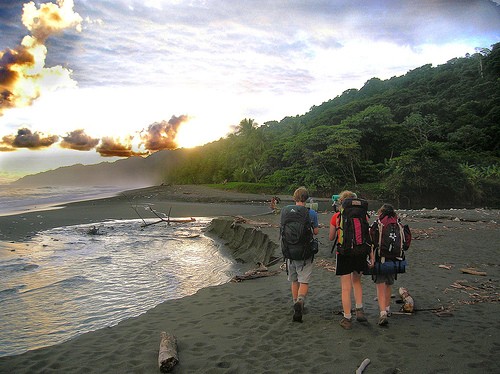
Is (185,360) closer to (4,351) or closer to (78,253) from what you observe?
(4,351)

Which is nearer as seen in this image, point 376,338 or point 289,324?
point 376,338

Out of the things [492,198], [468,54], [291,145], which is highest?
[468,54]

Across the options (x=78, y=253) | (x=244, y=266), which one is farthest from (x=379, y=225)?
(x=78, y=253)

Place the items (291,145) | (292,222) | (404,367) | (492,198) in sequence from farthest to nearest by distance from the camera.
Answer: (291,145), (492,198), (292,222), (404,367)

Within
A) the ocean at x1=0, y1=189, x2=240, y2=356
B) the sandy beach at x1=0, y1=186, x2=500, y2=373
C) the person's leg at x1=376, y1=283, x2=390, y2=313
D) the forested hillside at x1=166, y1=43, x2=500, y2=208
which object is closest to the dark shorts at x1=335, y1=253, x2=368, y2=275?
the person's leg at x1=376, y1=283, x2=390, y2=313

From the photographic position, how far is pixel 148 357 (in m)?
4.60

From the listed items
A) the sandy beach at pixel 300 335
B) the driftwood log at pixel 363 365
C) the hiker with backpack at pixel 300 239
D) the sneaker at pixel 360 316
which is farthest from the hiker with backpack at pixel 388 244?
the driftwood log at pixel 363 365

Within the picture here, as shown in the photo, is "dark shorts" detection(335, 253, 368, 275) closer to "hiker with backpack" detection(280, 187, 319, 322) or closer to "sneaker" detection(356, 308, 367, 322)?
"hiker with backpack" detection(280, 187, 319, 322)

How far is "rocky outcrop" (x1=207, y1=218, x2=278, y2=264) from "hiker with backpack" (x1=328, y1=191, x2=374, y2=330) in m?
6.52

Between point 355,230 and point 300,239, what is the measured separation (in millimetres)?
886

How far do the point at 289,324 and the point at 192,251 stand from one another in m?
9.41

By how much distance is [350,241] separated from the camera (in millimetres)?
4797

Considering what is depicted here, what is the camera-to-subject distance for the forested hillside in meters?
38.5

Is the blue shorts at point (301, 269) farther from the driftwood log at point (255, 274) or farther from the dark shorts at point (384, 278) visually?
the driftwood log at point (255, 274)
